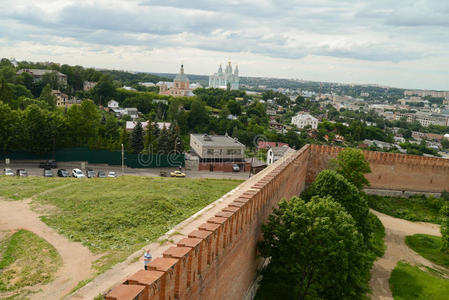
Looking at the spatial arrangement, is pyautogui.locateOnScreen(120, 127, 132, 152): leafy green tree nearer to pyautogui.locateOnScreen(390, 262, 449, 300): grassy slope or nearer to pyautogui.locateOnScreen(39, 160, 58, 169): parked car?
pyautogui.locateOnScreen(39, 160, 58, 169): parked car

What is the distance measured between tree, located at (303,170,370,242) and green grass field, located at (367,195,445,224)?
9.29 metres

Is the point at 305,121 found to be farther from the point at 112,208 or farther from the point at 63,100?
the point at 112,208

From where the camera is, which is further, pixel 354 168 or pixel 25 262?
pixel 354 168

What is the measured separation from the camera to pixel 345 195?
66.6 ft

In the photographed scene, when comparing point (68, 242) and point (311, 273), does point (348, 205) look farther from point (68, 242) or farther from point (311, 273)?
point (68, 242)

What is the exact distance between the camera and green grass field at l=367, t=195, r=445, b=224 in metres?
27.9

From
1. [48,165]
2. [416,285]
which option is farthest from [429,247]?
[48,165]

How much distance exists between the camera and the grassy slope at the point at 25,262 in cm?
1063

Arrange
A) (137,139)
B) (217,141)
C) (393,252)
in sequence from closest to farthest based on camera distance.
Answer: (393,252), (137,139), (217,141)

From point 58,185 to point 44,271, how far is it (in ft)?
40.9

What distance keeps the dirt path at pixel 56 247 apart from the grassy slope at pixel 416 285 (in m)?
13.4

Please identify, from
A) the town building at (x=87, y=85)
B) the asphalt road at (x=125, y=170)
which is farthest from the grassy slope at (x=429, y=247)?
the town building at (x=87, y=85)

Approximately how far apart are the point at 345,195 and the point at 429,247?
6.72 metres

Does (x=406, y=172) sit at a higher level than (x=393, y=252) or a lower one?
higher
